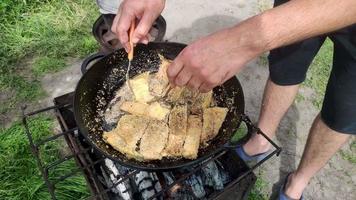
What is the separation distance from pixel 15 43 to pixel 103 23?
1.32 metres

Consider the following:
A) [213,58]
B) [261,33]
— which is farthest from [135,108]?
[261,33]

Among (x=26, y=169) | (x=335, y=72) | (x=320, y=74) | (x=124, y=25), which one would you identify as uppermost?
(x=124, y=25)

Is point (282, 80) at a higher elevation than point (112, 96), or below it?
below

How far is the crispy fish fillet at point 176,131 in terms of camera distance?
81.3 inches

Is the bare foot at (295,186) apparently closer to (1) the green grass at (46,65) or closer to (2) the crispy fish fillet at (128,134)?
(2) the crispy fish fillet at (128,134)

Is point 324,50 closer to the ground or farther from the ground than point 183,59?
closer to the ground

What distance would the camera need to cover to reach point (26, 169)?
3.03 m

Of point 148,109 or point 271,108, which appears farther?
point 271,108

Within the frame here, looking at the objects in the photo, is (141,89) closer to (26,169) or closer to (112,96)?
(112,96)

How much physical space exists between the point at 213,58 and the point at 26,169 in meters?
2.13

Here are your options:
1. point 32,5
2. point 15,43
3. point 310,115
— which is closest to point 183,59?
point 310,115

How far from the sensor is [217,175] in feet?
7.97

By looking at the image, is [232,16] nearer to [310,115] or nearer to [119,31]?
[310,115]

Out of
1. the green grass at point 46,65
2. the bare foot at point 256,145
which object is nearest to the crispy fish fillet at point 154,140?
the bare foot at point 256,145
